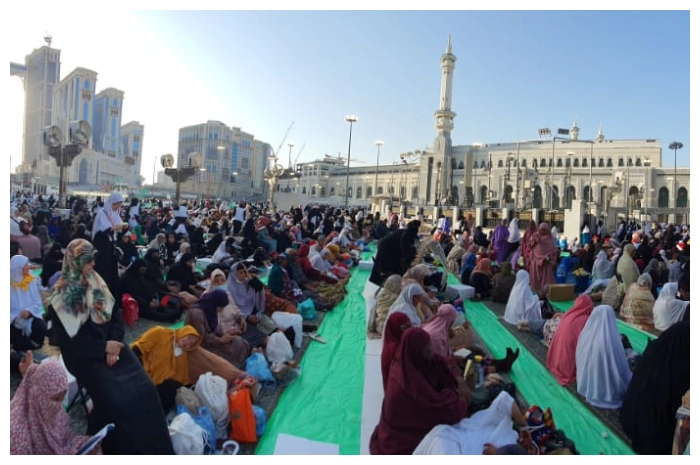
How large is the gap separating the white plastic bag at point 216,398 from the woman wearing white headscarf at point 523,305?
3900 mm

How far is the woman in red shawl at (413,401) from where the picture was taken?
2707 mm

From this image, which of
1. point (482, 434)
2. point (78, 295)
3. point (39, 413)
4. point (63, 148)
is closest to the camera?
point (39, 413)

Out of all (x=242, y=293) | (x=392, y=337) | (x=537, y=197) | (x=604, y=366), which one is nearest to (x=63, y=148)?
(x=242, y=293)

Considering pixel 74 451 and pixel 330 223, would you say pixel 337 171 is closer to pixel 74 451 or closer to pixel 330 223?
pixel 330 223

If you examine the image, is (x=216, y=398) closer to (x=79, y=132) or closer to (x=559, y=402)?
(x=559, y=402)

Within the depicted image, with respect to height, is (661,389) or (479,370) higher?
(661,389)

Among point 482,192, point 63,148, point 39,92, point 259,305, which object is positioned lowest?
point 259,305

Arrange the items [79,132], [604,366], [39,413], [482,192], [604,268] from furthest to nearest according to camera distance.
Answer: [482,192]
[79,132]
[604,268]
[604,366]
[39,413]

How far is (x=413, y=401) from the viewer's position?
2.72m

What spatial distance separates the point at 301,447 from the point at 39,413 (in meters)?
1.42

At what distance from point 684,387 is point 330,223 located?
12.3 metres

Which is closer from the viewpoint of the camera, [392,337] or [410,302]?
[392,337]

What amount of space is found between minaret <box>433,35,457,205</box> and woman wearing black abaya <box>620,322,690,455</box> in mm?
40940
